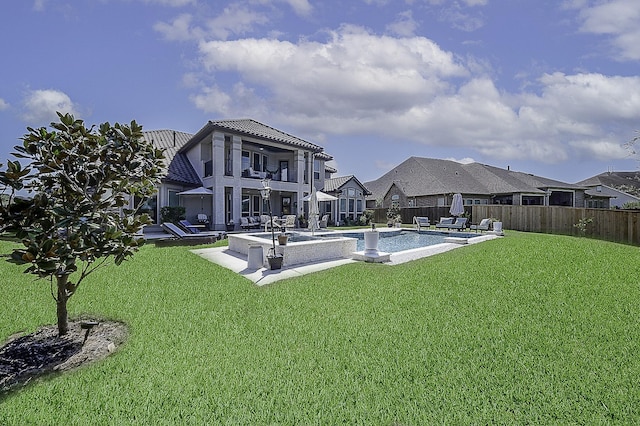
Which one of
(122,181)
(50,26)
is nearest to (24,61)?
(50,26)

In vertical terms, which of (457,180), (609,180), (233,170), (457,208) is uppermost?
(609,180)

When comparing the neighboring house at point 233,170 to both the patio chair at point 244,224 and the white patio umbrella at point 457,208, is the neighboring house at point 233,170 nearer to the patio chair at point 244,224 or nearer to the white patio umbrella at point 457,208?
the patio chair at point 244,224

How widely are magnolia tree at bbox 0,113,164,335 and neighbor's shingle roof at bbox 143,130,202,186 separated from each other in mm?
14979

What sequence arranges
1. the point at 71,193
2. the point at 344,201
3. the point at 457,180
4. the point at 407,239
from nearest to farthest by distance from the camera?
the point at 71,193, the point at 407,239, the point at 344,201, the point at 457,180

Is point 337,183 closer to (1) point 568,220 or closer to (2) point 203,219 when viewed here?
(2) point 203,219

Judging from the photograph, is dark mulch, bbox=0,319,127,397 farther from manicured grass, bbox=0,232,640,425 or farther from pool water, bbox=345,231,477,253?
pool water, bbox=345,231,477,253

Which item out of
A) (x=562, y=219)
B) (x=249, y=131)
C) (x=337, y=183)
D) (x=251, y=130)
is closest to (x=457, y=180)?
(x=337, y=183)

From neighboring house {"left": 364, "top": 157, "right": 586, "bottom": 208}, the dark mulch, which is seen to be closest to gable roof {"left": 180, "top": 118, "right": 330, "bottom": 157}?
neighboring house {"left": 364, "top": 157, "right": 586, "bottom": 208}

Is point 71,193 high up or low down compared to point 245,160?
down

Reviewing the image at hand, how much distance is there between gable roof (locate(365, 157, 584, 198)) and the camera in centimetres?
3481

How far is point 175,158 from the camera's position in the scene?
23594mm

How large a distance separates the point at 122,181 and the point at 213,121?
1714 centimetres

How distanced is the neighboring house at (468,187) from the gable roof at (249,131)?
1557cm

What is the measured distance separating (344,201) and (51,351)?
25798 millimetres
